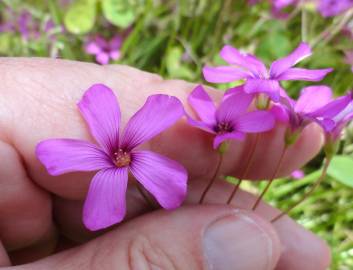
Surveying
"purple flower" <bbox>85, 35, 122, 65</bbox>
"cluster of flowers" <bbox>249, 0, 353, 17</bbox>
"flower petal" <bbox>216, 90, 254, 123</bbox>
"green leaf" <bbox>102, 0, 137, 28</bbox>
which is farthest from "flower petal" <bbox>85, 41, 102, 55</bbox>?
"flower petal" <bbox>216, 90, 254, 123</bbox>

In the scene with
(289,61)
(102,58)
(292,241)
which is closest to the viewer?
(289,61)

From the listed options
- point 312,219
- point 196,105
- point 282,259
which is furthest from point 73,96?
point 312,219

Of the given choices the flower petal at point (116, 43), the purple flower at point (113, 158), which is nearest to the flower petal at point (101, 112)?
the purple flower at point (113, 158)

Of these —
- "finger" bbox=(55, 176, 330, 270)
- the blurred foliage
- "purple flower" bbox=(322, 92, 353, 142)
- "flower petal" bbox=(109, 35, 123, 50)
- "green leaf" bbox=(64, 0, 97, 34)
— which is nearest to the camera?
"purple flower" bbox=(322, 92, 353, 142)

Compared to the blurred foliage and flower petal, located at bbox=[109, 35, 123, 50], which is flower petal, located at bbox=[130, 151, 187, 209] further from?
flower petal, located at bbox=[109, 35, 123, 50]

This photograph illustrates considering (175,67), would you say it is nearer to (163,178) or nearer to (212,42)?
(212,42)

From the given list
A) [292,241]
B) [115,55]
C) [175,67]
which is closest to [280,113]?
[292,241]
